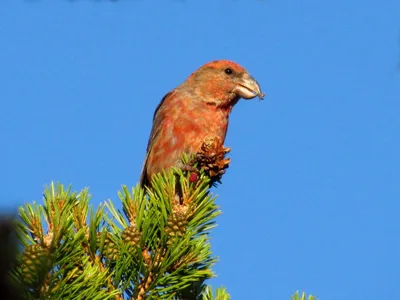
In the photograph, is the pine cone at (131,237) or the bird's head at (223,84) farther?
the bird's head at (223,84)

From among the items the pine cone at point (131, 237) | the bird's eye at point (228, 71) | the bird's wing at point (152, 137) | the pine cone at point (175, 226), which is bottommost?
the pine cone at point (131, 237)

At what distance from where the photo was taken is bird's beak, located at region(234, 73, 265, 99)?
589cm

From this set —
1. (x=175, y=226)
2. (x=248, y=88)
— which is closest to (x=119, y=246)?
(x=175, y=226)

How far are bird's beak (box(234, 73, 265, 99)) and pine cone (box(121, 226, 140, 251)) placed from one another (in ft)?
12.5

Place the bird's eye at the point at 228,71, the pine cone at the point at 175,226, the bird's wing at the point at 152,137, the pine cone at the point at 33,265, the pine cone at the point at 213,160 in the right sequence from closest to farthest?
the pine cone at the point at 33,265
the pine cone at the point at 175,226
the pine cone at the point at 213,160
the bird's wing at the point at 152,137
the bird's eye at the point at 228,71

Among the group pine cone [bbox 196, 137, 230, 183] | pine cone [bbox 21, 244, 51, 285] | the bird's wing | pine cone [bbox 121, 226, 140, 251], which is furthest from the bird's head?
pine cone [bbox 21, 244, 51, 285]

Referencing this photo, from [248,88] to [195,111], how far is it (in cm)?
76

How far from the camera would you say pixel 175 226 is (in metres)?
2.45

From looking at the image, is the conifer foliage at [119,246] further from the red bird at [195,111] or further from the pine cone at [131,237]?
the red bird at [195,111]

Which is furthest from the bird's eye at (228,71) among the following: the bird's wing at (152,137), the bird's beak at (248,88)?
the bird's wing at (152,137)

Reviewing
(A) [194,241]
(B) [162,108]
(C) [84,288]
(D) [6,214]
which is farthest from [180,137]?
(D) [6,214]

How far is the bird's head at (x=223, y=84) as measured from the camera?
5992 mm

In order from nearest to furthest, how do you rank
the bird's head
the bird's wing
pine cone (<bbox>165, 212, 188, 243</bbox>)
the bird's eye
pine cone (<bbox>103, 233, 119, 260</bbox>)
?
pine cone (<bbox>103, 233, 119, 260</bbox>)
pine cone (<bbox>165, 212, 188, 243</bbox>)
the bird's wing
the bird's head
the bird's eye

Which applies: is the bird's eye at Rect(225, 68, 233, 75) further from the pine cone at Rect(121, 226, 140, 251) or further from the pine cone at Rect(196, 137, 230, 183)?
the pine cone at Rect(121, 226, 140, 251)
